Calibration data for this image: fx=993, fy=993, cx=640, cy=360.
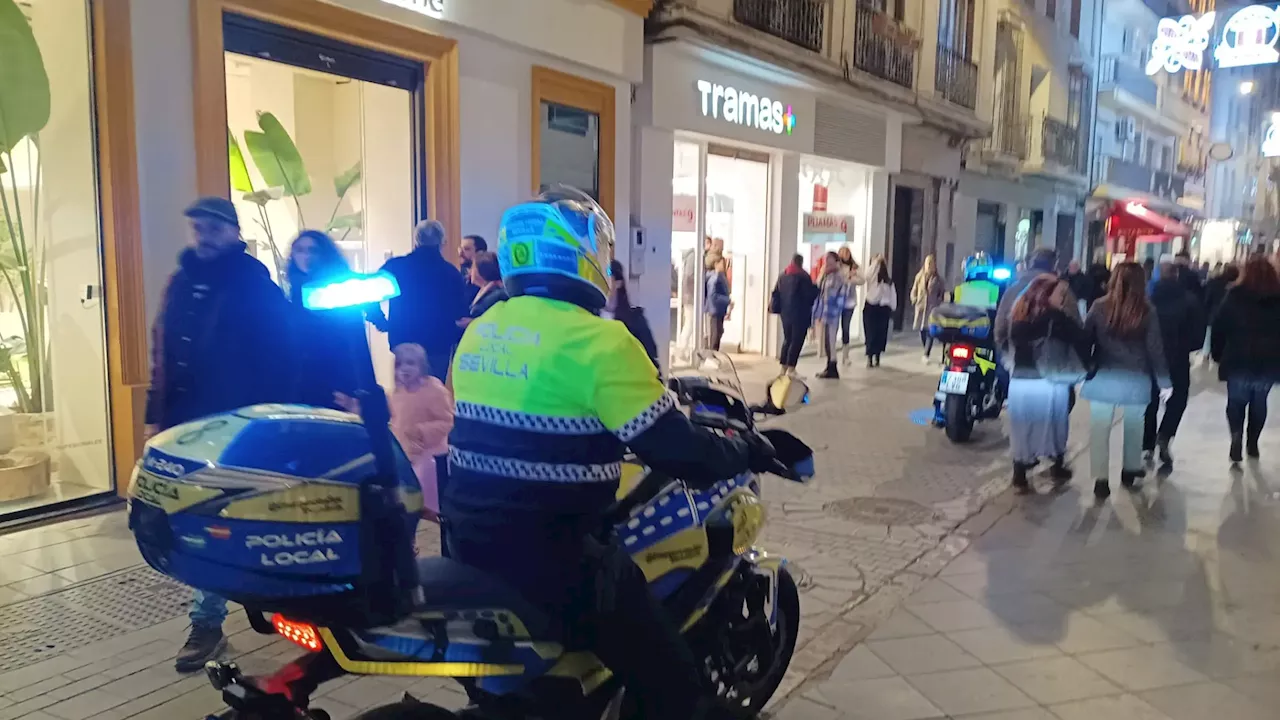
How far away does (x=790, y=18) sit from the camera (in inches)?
578

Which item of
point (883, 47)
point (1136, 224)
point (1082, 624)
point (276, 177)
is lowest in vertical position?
point (1082, 624)

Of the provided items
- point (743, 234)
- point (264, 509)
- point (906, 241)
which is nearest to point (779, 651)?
point (264, 509)

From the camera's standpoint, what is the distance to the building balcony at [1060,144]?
26.7 meters

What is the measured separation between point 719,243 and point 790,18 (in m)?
3.46

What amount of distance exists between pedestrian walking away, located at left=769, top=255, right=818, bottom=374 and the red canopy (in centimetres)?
1848

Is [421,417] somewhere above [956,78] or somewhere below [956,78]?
below

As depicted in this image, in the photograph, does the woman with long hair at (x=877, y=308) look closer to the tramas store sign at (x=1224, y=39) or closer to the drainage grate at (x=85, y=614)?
the drainage grate at (x=85, y=614)

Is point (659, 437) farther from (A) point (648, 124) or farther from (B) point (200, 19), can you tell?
(A) point (648, 124)

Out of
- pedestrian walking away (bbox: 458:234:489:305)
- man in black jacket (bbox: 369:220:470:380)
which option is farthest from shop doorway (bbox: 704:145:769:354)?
man in black jacket (bbox: 369:220:470:380)

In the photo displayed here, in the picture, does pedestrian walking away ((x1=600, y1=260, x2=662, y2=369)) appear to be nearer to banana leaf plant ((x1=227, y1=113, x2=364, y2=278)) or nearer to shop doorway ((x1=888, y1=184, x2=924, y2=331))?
banana leaf plant ((x1=227, y1=113, x2=364, y2=278))

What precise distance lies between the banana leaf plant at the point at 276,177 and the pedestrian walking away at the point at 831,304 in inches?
272

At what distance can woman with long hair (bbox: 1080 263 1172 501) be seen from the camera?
7.28 meters

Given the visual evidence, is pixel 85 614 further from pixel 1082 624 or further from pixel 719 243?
pixel 719 243

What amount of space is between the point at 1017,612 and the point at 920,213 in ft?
56.2
